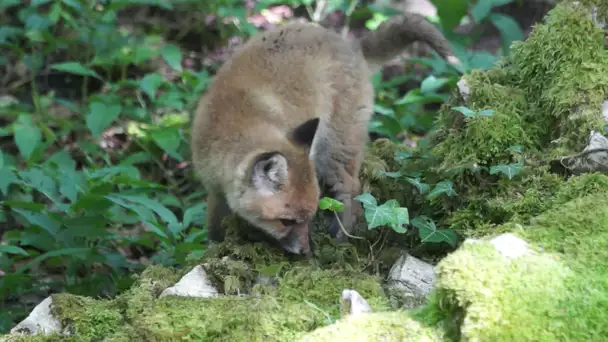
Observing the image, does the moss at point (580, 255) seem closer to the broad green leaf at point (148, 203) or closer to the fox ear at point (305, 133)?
the fox ear at point (305, 133)

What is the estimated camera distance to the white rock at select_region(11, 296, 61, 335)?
3406 millimetres

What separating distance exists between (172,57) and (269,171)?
4.13 metres

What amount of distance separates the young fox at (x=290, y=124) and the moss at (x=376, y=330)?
1.53m

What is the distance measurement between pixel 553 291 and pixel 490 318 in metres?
0.29

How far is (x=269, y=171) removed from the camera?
15.7ft

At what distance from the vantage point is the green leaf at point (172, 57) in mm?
8391

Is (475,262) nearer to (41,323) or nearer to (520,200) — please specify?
(520,200)

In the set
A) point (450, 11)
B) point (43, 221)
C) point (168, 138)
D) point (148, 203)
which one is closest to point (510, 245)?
point (148, 203)

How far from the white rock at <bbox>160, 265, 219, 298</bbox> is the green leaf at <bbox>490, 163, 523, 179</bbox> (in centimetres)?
165

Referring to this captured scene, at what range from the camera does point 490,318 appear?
8.45 feet

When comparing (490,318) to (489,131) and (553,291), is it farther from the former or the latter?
A: (489,131)

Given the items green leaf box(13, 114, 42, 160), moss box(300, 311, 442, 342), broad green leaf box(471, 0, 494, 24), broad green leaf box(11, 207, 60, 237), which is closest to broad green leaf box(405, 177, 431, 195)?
moss box(300, 311, 442, 342)

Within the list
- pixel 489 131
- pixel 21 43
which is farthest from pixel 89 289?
pixel 21 43

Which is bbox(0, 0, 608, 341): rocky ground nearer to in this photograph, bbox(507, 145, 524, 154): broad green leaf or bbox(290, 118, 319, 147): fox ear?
bbox(507, 145, 524, 154): broad green leaf
